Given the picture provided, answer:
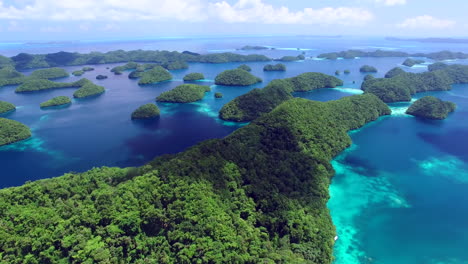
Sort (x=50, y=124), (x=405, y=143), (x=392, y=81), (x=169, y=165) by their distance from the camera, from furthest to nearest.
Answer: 1. (x=392, y=81)
2. (x=50, y=124)
3. (x=405, y=143)
4. (x=169, y=165)

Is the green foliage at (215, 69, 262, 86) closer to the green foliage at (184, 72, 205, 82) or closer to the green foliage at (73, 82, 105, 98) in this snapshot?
the green foliage at (184, 72, 205, 82)

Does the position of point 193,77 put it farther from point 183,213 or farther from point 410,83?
point 183,213

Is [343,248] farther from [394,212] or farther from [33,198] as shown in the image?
[33,198]

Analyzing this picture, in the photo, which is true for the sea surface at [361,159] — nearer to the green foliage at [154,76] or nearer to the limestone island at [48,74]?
the green foliage at [154,76]

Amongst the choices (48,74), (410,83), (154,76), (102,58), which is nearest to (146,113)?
(154,76)

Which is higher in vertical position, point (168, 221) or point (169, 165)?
point (169, 165)

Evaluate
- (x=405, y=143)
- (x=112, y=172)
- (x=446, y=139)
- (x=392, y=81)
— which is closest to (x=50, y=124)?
(x=112, y=172)

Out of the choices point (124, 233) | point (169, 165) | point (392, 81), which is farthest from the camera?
point (392, 81)

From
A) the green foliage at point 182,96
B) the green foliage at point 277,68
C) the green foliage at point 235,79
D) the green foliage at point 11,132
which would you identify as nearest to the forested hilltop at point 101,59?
the green foliage at point 277,68
